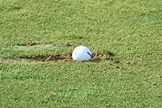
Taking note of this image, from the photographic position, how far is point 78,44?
7441 mm

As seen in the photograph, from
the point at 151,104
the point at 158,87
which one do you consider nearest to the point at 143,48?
the point at 158,87

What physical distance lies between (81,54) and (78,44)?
73 cm

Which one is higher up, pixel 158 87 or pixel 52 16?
pixel 52 16

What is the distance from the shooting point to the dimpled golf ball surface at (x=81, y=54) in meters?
6.69

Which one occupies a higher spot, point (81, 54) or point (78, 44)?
→ point (78, 44)

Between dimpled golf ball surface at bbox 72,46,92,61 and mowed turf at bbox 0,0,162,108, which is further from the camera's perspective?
dimpled golf ball surface at bbox 72,46,92,61

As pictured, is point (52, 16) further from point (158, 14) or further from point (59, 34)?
point (158, 14)

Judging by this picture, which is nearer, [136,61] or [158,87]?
[158,87]

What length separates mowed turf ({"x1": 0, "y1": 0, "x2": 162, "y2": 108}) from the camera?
19.2ft

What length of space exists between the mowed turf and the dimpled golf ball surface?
9cm

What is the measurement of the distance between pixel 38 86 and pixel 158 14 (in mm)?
3557

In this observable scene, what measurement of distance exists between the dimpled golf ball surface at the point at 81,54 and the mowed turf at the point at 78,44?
0.30 ft

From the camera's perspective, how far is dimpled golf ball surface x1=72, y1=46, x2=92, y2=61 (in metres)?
6.69

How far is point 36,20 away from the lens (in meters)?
8.57
